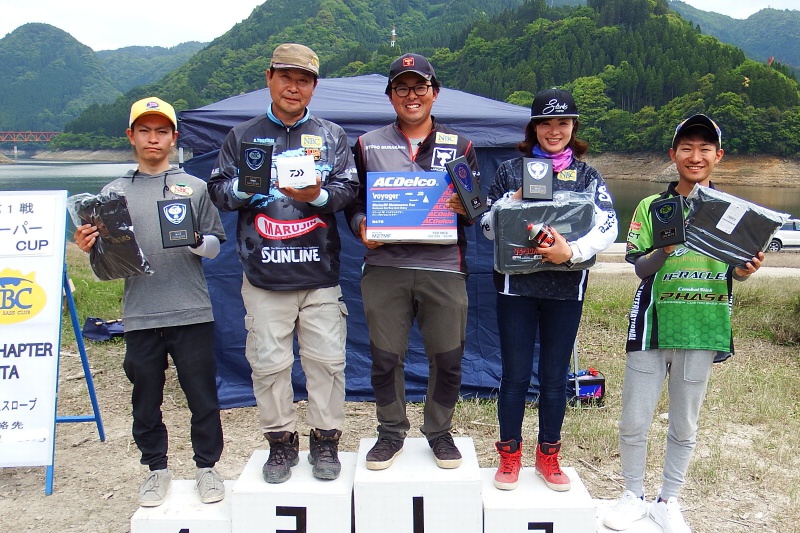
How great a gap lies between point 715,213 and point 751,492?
189cm

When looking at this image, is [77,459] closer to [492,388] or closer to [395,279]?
[395,279]

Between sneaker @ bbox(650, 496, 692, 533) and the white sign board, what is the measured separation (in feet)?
10.2

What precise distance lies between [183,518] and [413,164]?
183 cm

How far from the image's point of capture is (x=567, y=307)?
2.68 meters

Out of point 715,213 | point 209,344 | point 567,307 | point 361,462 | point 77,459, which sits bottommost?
point 77,459

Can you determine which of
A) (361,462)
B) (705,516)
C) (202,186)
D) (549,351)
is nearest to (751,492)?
(705,516)

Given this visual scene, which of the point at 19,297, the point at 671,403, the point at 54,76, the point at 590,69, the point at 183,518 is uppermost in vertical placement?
the point at 54,76

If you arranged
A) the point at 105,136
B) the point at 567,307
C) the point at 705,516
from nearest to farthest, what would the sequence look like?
the point at 567,307, the point at 705,516, the point at 105,136

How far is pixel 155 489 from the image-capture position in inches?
109

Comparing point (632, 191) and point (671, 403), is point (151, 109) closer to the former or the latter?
point (671, 403)

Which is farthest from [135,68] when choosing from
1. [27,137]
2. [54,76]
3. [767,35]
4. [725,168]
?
[767,35]

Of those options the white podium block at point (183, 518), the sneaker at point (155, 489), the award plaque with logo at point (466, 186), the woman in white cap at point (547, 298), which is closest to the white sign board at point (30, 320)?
the sneaker at point (155, 489)

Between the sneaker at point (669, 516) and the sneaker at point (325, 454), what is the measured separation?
4.66 ft

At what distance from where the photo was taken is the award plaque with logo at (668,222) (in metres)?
2.42
